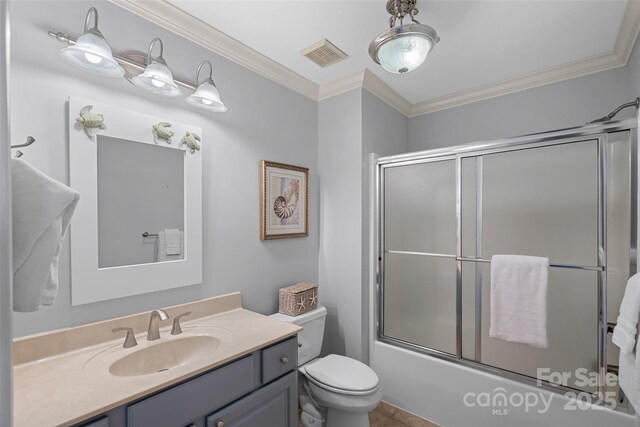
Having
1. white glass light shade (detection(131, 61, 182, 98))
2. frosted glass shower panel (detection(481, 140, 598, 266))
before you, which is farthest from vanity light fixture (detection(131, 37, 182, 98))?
frosted glass shower panel (detection(481, 140, 598, 266))

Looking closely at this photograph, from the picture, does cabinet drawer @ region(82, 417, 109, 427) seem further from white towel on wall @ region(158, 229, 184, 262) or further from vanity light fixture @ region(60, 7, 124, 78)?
vanity light fixture @ region(60, 7, 124, 78)

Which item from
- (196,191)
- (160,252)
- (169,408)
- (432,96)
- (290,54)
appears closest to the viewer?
(169,408)

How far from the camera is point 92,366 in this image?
1097 millimetres

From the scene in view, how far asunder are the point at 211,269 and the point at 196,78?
3.56 ft

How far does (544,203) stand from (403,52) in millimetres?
1197

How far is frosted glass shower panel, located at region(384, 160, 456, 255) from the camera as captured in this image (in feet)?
6.70

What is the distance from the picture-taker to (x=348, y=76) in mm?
2174

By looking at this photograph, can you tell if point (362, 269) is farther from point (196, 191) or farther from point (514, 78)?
point (514, 78)

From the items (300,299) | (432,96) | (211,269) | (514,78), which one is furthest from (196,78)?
(514,78)

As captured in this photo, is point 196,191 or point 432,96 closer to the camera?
point 196,191

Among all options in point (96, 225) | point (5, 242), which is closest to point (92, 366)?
point (96, 225)

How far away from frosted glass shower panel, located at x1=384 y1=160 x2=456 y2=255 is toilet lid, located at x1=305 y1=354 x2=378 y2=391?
89cm

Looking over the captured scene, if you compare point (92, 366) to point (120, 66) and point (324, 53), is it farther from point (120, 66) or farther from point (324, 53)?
point (324, 53)

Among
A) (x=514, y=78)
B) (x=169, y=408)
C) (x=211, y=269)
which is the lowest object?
(x=169, y=408)
